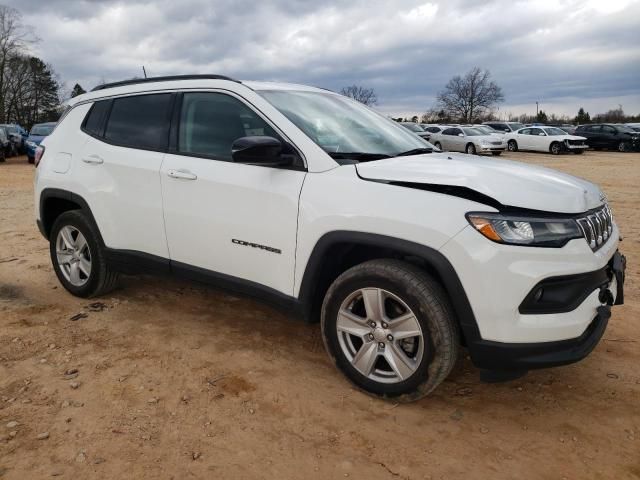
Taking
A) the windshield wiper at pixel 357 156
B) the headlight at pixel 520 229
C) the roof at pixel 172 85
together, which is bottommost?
the headlight at pixel 520 229

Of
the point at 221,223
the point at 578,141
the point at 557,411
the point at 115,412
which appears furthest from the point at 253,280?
the point at 578,141

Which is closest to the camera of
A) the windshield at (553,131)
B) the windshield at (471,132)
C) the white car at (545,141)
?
the windshield at (471,132)

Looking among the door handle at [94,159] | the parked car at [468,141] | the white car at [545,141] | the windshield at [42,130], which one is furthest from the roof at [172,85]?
the white car at [545,141]

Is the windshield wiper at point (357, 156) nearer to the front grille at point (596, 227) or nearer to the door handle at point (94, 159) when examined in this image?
the front grille at point (596, 227)

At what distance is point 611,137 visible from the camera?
2812 cm

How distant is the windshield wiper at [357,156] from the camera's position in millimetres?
3023

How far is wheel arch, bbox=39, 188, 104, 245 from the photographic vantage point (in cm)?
414

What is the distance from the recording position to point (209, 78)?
11.6ft

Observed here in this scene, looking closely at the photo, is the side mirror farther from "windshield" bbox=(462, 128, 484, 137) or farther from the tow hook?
"windshield" bbox=(462, 128, 484, 137)

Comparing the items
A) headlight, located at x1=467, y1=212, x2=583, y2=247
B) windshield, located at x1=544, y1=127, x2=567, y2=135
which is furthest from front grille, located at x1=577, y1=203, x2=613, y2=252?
windshield, located at x1=544, y1=127, x2=567, y2=135

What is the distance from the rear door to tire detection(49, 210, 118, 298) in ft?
0.68

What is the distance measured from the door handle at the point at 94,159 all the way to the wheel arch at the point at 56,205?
30 cm

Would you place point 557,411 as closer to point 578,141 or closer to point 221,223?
point 221,223

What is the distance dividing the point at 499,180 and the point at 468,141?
73.7 ft
